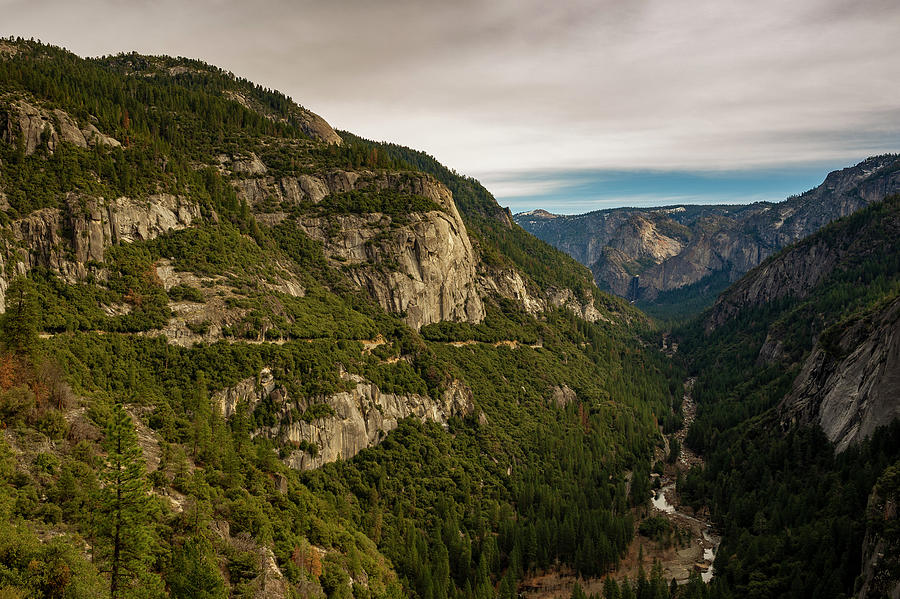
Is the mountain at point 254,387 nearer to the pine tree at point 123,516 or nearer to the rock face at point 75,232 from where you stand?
the pine tree at point 123,516

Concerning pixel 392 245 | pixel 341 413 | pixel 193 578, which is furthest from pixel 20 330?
pixel 392 245

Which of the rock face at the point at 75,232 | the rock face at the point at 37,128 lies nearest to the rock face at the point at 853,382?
the rock face at the point at 75,232

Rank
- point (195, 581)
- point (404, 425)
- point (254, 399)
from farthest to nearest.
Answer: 1. point (404, 425)
2. point (254, 399)
3. point (195, 581)

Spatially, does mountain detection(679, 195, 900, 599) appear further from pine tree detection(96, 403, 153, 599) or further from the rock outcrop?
pine tree detection(96, 403, 153, 599)

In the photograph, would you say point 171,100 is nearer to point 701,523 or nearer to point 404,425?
point 404,425

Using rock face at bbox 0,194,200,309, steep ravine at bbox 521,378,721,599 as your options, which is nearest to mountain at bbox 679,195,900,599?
steep ravine at bbox 521,378,721,599

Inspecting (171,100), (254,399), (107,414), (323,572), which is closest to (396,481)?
(254,399)
